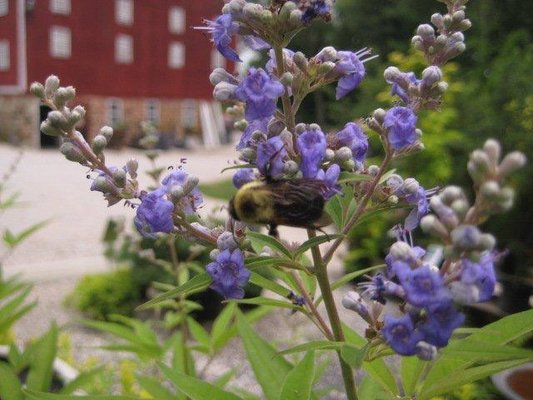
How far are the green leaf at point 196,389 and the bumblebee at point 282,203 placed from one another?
38cm

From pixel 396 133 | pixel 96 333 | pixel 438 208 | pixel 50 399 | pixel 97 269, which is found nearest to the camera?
pixel 438 208

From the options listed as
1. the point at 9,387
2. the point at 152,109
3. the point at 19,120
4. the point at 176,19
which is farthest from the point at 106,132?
the point at 176,19

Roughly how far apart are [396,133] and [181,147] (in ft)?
82.6

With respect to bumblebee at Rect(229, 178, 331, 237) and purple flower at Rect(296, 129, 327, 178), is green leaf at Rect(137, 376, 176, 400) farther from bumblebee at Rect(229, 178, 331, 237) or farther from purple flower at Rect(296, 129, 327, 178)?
purple flower at Rect(296, 129, 327, 178)

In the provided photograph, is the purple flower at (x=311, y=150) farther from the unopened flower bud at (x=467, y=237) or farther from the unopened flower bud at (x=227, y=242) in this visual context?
the unopened flower bud at (x=467, y=237)

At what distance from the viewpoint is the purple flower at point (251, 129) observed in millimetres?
1226

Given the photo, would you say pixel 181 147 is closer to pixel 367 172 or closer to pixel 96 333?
pixel 96 333

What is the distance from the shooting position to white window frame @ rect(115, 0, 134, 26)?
22.7 m

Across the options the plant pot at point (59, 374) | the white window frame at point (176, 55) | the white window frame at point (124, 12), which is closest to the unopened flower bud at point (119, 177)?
the plant pot at point (59, 374)

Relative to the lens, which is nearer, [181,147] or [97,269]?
[97,269]

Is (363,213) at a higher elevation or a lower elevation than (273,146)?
lower

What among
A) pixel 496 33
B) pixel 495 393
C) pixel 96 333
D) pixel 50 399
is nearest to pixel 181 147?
pixel 496 33

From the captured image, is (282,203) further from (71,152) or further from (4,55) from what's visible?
(4,55)

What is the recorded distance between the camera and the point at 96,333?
644 cm
